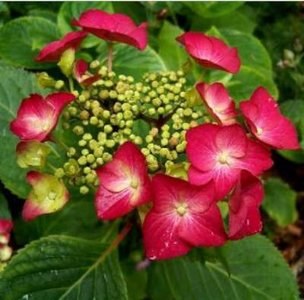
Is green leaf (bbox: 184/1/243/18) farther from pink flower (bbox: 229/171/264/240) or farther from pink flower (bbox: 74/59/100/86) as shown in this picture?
pink flower (bbox: 229/171/264/240)

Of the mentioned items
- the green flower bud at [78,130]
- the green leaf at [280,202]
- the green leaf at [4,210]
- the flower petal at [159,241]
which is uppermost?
the green flower bud at [78,130]

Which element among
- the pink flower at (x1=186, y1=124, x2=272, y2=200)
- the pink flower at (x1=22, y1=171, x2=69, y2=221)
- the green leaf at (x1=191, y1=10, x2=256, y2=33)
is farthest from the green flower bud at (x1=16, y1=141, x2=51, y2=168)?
the green leaf at (x1=191, y1=10, x2=256, y2=33)

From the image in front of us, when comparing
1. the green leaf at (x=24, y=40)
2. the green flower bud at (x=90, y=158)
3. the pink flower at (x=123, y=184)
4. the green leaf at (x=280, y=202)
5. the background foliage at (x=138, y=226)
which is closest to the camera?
the pink flower at (x=123, y=184)

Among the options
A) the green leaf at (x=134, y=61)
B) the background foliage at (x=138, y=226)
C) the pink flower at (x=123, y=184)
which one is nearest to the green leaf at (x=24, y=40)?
the background foliage at (x=138, y=226)

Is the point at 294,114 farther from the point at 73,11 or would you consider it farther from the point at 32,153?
the point at 32,153

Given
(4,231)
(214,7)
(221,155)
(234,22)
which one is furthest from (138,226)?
(234,22)

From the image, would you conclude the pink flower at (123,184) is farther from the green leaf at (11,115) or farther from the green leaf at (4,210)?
the green leaf at (4,210)
